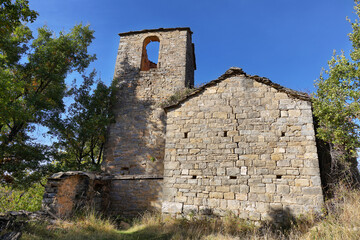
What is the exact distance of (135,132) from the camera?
34.6 feet

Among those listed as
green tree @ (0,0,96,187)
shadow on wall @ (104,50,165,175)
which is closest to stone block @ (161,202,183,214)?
shadow on wall @ (104,50,165,175)

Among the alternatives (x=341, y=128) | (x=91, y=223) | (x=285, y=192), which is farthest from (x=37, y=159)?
(x=341, y=128)

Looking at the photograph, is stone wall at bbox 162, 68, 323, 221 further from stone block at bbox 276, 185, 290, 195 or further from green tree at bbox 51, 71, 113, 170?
green tree at bbox 51, 71, 113, 170

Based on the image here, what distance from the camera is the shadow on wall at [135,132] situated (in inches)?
395

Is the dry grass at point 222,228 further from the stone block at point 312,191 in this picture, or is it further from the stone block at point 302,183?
the stone block at point 302,183

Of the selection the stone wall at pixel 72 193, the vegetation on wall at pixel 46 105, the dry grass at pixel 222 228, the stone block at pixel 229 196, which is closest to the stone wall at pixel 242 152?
the stone block at pixel 229 196

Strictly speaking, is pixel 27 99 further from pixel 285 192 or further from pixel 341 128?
pixel 341 128

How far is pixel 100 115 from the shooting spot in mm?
10398

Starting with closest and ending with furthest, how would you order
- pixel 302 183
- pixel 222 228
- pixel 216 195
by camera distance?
pixel 222 228, pixel 302 183, pixel 216 195

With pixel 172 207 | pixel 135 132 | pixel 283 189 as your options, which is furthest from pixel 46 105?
pixel 283 189

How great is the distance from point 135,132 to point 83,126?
2337 mm

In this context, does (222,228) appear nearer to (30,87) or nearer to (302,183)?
(302,183)

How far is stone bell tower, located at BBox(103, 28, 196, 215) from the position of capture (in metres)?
9.06

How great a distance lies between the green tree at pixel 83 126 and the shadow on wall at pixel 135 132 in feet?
1.68
